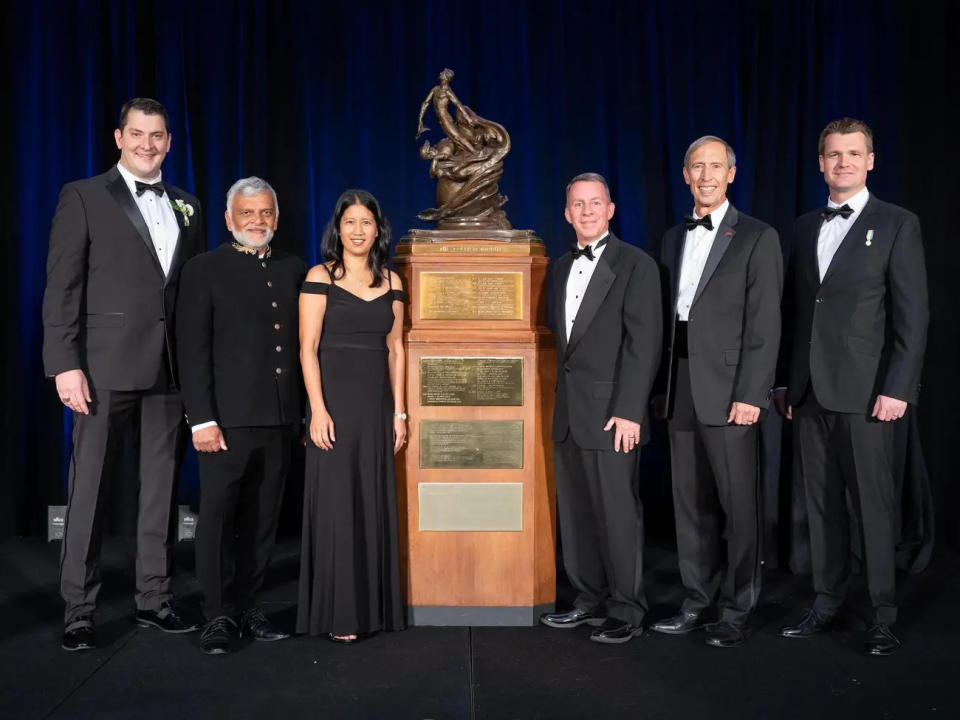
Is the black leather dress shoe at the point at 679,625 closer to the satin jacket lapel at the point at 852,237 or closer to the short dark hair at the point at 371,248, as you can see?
the satin jacket lapel at the point at 852,237

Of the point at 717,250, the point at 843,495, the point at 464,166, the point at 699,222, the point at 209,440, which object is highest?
the point at 464,166

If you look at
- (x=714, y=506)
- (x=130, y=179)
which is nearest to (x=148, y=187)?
(x=130, y=179)

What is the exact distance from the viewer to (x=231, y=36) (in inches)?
205

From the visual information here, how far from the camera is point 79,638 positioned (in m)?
3.48

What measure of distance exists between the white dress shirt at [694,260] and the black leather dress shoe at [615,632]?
1.14 meters

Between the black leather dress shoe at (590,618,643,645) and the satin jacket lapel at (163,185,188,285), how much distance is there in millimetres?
2060

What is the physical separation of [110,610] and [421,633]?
132cm

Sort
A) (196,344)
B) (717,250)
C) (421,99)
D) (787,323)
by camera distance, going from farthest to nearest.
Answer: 1. (421,99)
2. (787,323)
3. (717,250)
4. (196,344)

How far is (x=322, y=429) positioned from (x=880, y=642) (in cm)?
212

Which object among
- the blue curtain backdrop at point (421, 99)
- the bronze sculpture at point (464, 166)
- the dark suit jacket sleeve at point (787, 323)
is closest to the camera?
the dark suit jacket sleeve at point (787, 323)

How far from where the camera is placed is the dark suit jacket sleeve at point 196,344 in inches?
134

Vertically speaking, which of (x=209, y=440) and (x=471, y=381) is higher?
(x=471, y=381)

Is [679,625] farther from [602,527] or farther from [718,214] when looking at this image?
[718,214]

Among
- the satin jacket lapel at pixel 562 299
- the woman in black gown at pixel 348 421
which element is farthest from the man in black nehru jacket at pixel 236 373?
the satin jacket lapel at pixel 562 299
